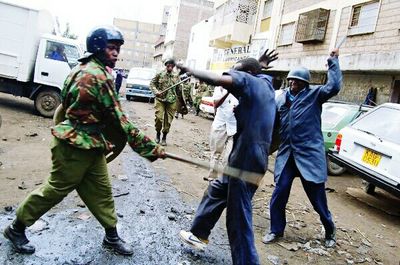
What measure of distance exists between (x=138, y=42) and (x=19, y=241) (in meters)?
94.5

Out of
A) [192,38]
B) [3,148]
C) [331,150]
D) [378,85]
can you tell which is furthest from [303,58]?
[192,38]

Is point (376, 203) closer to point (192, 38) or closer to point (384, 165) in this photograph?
point (384, 165)

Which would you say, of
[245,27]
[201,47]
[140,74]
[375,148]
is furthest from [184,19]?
[375,148]

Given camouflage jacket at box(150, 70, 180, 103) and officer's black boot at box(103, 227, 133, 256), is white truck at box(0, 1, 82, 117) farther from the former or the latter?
officer's black boot at box(103, 227, 133, 256)

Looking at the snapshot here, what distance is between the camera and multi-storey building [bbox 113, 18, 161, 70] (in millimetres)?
93250

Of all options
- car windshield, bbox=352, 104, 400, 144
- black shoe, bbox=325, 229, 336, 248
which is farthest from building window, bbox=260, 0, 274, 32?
black shoe, bbox=325, 229, 336, 248

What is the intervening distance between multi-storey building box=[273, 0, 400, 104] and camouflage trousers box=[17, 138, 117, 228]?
1027 centimetres

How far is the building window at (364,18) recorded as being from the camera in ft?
43.1

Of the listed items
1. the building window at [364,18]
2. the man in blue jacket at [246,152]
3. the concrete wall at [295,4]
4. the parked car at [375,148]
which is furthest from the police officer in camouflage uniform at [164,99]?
the concrete wall at [295,4]

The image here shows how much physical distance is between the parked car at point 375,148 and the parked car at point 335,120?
1.10m

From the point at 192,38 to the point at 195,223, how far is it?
1455 inches

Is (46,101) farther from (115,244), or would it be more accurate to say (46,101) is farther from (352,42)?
(352,42)

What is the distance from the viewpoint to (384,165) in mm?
5656

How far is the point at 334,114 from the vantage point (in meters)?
8.45
